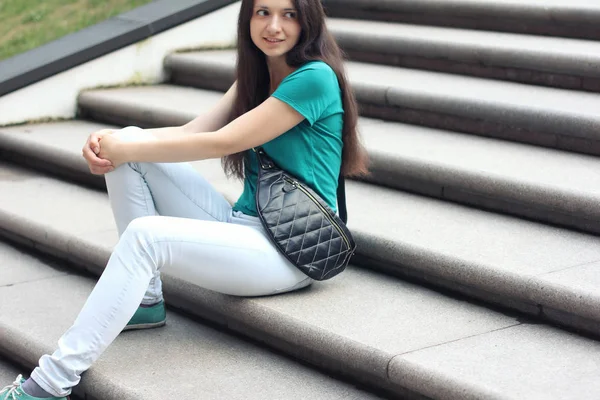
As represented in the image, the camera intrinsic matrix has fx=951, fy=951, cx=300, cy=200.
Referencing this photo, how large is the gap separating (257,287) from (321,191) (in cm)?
38

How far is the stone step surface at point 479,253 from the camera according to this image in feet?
9.70

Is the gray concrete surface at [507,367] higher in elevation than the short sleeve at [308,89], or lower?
lower

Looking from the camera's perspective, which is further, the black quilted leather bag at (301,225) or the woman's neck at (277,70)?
the woman's neck at (277,70)

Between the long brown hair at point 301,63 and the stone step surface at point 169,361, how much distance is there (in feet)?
2.10

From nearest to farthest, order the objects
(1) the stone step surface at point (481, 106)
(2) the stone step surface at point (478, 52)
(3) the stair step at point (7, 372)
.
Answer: (3) the stair step at point (7, 372), (1) the stone step surface at point (481, 106), (2) the stone step surface at point (478, 52)

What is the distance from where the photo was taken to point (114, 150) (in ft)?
10.5

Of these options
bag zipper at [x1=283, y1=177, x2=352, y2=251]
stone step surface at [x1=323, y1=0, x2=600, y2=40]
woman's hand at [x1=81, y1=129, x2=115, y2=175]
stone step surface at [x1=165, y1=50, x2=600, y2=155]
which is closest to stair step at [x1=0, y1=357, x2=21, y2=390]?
woman's hand at [x1=81, y1=129, x2=115, y2=175]

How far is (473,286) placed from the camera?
10.3ft

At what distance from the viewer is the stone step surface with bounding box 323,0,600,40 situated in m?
4.74

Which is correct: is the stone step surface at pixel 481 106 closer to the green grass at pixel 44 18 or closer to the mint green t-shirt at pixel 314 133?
the mint green t-shirt at pixel 314 133

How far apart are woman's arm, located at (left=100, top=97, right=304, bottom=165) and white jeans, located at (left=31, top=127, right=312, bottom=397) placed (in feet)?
0.35

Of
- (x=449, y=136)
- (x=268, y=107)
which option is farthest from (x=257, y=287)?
(x=449, y=136)

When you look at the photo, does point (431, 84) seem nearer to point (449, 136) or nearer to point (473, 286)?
point (449, 136)

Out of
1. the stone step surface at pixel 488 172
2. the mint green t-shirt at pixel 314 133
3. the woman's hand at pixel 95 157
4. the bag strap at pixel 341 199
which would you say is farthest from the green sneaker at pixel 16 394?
the stone step surface at pixel 488 172
